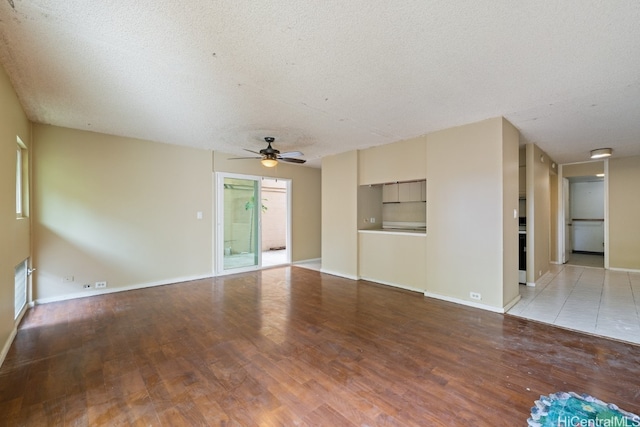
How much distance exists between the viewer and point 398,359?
2.41m

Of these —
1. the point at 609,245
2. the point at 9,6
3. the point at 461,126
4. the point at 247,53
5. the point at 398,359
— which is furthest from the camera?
the point at 609,245

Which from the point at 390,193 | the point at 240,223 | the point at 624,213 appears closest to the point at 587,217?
the point at 624,213

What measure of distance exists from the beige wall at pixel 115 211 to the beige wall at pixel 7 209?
40.8 inches

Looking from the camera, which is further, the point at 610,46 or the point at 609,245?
the point at 609,245

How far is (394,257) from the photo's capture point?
4906mm

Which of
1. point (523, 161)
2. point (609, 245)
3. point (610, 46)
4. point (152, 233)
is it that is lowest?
point (609, 245)

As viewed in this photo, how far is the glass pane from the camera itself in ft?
19.3

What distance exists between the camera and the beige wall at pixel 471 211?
11.7ft

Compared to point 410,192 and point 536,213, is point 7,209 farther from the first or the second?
point 536,213

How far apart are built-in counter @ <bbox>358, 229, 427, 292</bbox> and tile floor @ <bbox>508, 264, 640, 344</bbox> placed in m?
1.38

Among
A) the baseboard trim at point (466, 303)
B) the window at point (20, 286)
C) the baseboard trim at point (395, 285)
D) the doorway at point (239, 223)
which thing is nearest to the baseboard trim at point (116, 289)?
the window at point (20, 286)

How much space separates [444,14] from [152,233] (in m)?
5.19

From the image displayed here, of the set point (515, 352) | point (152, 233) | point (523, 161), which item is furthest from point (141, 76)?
point (523, 161)

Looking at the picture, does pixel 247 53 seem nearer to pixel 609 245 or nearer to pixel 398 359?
pixel 398 359
